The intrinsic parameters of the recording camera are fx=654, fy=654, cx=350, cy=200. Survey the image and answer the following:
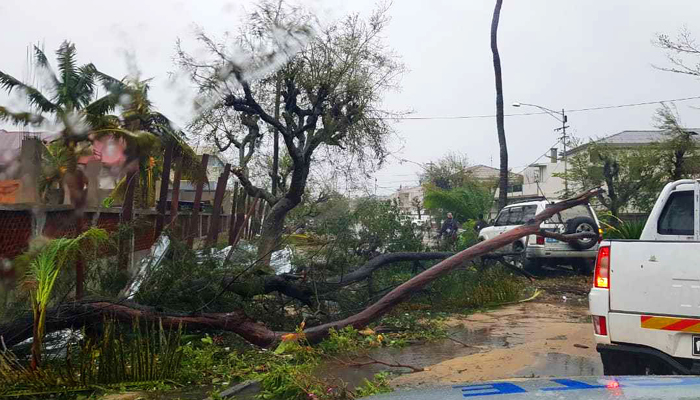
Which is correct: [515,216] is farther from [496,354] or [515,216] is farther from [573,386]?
[573,386]

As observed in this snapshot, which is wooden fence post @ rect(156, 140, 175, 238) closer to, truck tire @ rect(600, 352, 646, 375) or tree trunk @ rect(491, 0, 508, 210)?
truck tire @ rect(600, 352, 646, 375)

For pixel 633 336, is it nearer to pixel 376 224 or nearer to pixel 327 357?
pixel 327 357

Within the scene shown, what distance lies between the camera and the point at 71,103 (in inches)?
522

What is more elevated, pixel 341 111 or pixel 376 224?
pixel 341 111

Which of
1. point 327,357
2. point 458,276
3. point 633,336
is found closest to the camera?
point 633,336

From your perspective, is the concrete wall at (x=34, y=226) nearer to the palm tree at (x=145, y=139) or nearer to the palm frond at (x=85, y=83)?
the palm tree at (x=145, y=139)

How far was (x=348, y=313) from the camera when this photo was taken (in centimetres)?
842

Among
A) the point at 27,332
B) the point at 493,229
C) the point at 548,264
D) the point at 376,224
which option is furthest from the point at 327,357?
the point at 493,229

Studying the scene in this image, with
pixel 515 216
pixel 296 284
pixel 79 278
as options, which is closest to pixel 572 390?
pixel 296 284

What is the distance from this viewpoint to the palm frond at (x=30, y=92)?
12734 mm

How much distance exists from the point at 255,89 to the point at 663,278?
13.9 meters

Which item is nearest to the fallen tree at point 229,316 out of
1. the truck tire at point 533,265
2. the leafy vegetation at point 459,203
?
the truck tire at point 533,265

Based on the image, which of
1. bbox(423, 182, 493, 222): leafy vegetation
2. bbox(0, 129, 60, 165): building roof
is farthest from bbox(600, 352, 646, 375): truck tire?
bbox(423, 182, 493, 222): leafy vegetation

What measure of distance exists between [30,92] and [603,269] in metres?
11.7
